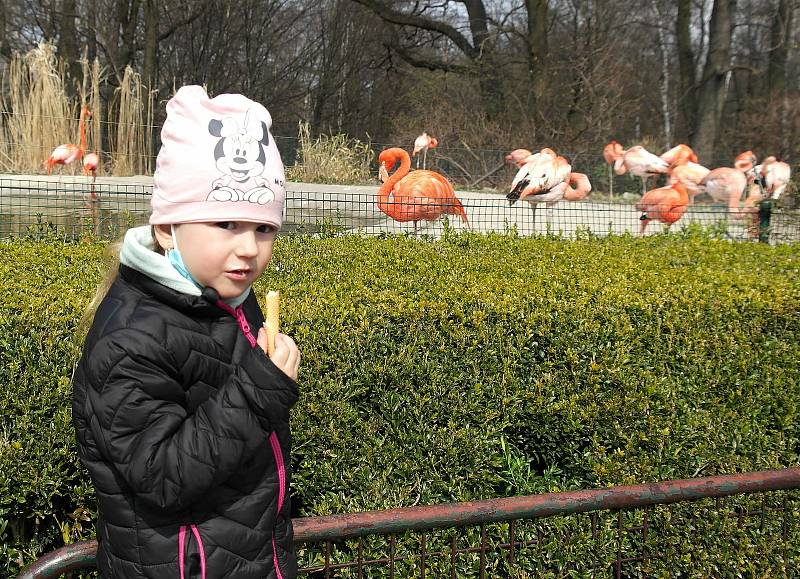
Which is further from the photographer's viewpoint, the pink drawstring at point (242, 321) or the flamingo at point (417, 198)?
the flamingo at point (417, 198)

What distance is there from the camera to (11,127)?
36.7 feet

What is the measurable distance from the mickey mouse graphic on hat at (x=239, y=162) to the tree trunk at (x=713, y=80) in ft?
71.0

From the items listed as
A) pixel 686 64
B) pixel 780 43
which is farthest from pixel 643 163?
pixel 686 64

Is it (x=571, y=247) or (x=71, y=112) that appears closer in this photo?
(x=571, y=247)

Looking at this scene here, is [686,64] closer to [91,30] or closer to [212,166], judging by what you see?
[91,30]

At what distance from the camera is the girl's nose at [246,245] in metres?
1.66

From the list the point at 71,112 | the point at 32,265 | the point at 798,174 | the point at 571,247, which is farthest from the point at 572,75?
the point at 32,265

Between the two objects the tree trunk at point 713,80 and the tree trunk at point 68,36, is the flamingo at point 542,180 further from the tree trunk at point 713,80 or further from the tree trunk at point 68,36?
the tree trunk at point 68,36

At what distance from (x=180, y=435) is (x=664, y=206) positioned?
25.1 ft

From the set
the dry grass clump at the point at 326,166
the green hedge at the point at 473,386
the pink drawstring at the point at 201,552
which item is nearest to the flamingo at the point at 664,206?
the green hedge at the point at 473,386

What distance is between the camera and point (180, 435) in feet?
5.08

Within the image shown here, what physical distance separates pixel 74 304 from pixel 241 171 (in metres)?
1.52

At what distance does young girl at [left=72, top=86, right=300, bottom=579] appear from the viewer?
154cm

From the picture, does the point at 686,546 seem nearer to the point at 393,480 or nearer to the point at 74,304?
the point at 393,480
